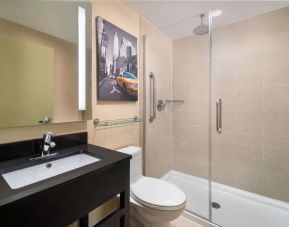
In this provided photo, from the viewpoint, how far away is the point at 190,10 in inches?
74.0

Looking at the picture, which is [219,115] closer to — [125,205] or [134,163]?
[134,163]

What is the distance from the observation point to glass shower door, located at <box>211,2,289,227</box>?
1.86 meters

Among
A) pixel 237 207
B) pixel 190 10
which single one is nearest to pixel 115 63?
pixel 190 10

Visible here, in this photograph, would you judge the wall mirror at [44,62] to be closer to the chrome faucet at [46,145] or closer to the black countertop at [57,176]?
the chrome faucet at [46,145]

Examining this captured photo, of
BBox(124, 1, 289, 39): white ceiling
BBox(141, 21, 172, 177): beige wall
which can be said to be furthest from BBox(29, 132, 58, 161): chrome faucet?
BBox(124, 1, 289, 39): white ceiling

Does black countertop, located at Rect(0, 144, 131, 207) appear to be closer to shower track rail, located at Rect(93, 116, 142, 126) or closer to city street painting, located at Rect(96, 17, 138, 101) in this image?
shower track rail, located at Rect(93, 116, 142, 126)

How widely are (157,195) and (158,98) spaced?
133 cm

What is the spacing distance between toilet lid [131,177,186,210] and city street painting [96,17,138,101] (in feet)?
2.84

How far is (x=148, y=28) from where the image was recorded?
213 centimetres

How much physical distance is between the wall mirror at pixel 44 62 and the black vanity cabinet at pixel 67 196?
14.7 inches

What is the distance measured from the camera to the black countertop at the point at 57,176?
2.09ft

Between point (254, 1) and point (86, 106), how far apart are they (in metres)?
2.02

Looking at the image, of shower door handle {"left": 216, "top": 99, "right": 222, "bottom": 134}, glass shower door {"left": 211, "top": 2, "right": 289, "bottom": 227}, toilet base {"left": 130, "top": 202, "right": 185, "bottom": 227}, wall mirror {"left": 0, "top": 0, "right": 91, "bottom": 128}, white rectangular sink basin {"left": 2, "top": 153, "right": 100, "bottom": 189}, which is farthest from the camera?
shower door handle {"left": 216, "top": 99, "right": 222, "bottom": 134}

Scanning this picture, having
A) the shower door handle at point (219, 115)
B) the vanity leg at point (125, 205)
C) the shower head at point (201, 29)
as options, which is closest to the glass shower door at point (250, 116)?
the shower door handle at point (219, 115)
